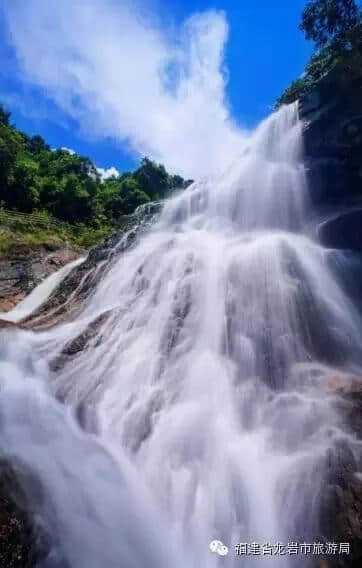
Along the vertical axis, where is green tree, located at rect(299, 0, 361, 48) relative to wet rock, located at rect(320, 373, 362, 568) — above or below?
above

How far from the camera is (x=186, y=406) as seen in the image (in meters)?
6.45

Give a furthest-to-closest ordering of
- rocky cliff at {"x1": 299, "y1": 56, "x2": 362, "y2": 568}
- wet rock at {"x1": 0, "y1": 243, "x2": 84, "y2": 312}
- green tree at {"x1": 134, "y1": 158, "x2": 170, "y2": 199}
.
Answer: green tree at {"x1": 134, "y1": 158, "x2": 170, "y2": 199} → wet rock at {"x1": 0, "y1": 243, "x2": 84, "y2": 312} → rocky cliff at {"x1": 299, "y1": 56, "x2": 362, "y2": 568}

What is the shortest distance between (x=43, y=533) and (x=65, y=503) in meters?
0.47

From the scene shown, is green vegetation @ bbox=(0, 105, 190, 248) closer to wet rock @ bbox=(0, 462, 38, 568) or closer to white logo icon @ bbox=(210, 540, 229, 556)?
wet rock @ bbox=(0, 462, 38, 568)

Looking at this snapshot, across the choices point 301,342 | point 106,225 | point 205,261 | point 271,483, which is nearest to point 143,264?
point 205,261

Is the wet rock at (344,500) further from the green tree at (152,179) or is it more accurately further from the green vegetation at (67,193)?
the green tree at (152,179)

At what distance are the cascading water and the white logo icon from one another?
0.26ft

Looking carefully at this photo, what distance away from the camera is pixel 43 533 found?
11.5 ft

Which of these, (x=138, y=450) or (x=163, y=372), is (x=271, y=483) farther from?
(x=163, y=372)

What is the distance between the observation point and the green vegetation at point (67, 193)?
70.8ft

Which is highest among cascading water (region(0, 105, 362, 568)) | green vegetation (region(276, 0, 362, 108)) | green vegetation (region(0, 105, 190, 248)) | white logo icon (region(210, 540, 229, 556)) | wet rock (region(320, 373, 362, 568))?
green vegetation (region(276, 0, 362, 108))

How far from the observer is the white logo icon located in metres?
4.31

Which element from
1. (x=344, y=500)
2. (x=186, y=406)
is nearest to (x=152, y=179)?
(x=186, y=406)

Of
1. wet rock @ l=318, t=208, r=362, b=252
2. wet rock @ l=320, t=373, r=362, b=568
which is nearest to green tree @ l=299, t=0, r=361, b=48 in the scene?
wet rock @ l=318, t=208, r=362, b=252
